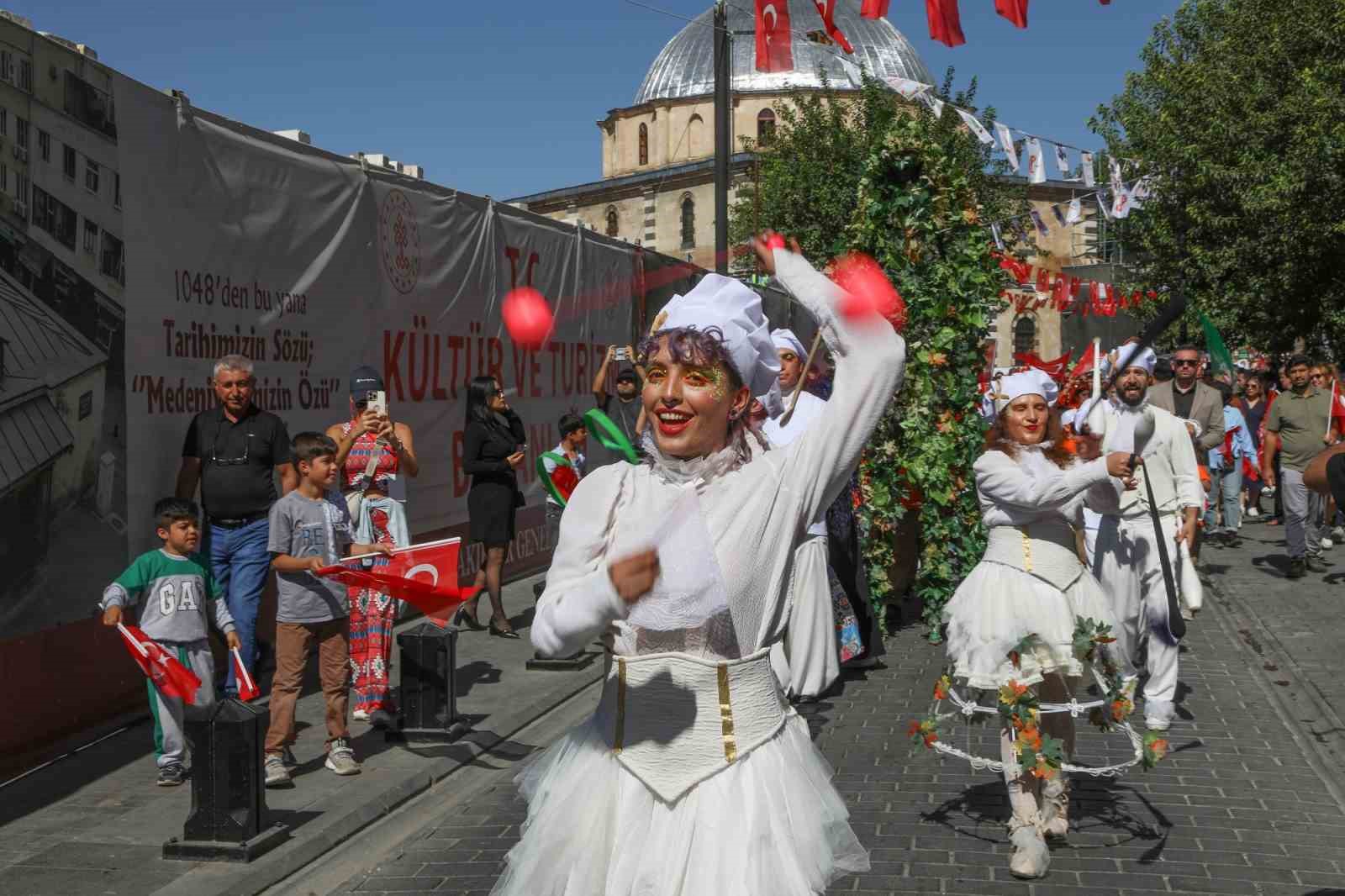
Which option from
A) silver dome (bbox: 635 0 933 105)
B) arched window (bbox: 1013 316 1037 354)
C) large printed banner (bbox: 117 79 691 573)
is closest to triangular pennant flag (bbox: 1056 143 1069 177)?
large printed banner (bbox: 117 79 691 573)

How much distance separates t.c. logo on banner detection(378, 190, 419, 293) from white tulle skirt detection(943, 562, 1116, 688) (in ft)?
21.2

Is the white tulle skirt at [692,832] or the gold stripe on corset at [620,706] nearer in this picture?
the white tulle skirt at [692,832]

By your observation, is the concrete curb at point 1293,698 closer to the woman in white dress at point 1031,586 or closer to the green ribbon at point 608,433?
the woman in white dress at point 1031,586

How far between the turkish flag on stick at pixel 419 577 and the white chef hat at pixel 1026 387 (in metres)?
2.69

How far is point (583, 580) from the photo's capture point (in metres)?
3.09

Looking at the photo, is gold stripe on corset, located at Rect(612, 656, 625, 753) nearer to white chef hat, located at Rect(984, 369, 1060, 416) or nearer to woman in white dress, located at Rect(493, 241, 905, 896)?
woman in white dress, located at Rect(493, 241, 905, 896)

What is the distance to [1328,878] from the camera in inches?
222

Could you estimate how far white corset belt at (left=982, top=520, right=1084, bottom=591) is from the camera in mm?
6184

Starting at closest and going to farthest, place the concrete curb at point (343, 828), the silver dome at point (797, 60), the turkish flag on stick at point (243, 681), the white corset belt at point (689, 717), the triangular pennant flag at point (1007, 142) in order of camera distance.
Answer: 1. the white corset belt at point (689, 717)
2. the concrete curb at point (343, 828)
3. the turkish flag on stick at point (243, 681)
4. the triangular pennant flag at point (1007, 142)
5. the silver dome at point (797, 60)

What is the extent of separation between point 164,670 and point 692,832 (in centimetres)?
448

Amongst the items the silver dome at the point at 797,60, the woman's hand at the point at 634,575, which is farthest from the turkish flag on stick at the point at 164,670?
the silver dome at the point at 797,60

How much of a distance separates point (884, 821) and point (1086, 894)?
1159 millimetres

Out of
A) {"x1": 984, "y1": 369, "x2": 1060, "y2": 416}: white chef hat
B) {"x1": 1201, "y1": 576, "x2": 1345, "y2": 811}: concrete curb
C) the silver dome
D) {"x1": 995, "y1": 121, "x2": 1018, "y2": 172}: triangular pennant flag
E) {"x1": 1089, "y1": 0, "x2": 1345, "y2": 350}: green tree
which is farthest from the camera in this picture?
the silver dome

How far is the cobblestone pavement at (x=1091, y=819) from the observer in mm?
5711
